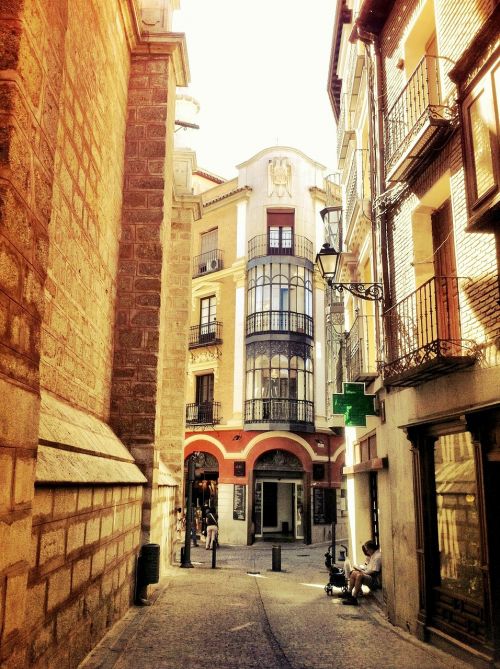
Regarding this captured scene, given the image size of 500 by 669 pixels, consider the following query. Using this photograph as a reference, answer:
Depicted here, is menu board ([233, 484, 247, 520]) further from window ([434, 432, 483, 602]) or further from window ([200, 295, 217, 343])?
window ([434, 432, 483, 602])

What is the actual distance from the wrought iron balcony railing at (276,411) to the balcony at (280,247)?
6.56m

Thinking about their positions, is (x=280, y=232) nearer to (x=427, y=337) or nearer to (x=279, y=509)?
(x=279, y=509)

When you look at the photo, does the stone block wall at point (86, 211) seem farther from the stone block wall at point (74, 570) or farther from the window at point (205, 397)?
the window at point (205, 397)

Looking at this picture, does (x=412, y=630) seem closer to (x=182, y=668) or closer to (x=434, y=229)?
(x=182, y=668)

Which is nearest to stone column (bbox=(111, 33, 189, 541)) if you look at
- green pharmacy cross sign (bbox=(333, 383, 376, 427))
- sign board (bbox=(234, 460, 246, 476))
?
green pharmacy cross sign (bbox=(333, 383, 376, 427))

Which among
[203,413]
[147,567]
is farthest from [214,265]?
[147,567]

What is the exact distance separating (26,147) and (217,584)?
9.83 metres

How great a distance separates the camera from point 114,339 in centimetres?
925

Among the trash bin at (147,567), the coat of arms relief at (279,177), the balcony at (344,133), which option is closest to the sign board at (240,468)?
the coat of arms relief at (279,177)

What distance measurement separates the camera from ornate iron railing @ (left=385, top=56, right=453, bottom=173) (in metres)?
7.51

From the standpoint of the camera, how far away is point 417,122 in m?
7.76

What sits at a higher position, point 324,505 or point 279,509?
point 324,505

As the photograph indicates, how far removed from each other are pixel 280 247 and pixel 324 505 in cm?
1153

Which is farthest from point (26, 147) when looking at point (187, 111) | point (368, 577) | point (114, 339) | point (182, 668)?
point (187, 111)
